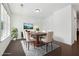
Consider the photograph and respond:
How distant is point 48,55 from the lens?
2.33 m

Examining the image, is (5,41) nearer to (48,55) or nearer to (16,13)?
(16,13)

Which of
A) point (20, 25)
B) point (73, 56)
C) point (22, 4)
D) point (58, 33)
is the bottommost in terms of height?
point (73, 56)

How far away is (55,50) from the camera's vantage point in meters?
2.50

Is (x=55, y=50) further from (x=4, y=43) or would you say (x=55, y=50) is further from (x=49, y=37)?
(x=4, y=43)

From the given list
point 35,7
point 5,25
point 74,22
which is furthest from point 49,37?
point 5,25

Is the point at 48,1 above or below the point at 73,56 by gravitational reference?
above

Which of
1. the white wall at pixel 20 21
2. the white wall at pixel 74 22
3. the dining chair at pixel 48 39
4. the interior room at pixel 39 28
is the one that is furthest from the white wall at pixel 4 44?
the white wall at pixel 74 22

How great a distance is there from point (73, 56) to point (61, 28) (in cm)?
68

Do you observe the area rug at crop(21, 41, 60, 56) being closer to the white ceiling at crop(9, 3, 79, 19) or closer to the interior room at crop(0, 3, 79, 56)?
the interior room at crop(0, 3, 79, 56)

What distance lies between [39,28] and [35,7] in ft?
→ 1.69

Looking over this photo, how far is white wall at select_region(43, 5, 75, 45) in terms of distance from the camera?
7.85ft

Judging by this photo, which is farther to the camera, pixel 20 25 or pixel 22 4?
pixel 20 25

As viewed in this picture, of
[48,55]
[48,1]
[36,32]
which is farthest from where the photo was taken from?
[36,32]

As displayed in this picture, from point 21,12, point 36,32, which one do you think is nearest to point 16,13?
point 21,12
